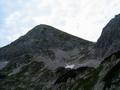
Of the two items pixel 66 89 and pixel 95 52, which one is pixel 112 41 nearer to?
pixel 95 52

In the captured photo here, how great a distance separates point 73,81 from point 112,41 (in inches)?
3371

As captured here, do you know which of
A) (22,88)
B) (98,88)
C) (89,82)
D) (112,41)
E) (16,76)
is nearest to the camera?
(98,88)

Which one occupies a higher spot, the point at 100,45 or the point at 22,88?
the point at 100,45

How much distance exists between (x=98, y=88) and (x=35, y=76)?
110 meters

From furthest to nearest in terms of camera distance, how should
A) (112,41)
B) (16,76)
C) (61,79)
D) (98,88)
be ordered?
(16,76)
(112,41)
(61,79)
(98,88)

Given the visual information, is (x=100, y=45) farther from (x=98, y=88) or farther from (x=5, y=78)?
(x=98, y=88)

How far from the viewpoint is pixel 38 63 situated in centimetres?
19825

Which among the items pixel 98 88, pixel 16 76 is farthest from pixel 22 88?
pixel 98 88

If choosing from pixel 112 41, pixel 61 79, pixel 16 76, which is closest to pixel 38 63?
pixel 16 76

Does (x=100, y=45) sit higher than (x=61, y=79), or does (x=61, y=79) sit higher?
(x=100, y=45)

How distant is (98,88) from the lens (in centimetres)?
6694

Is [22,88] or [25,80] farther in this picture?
[25,80]

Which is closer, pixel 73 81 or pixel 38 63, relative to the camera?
pixel 73 81

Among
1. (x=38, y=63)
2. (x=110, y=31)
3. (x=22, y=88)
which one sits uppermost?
(x=110, y=31)
